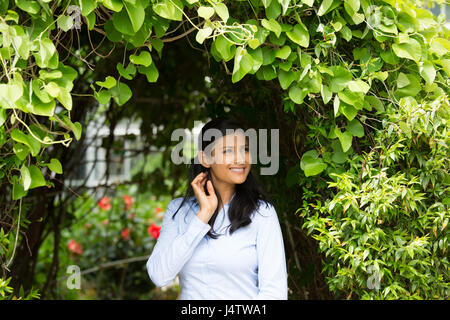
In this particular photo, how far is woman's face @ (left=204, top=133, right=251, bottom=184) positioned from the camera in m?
1.84

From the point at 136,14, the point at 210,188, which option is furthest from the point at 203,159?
the point at 136,14

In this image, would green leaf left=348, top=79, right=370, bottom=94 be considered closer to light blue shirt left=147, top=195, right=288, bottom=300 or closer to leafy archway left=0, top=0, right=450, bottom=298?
leafy archway left=0, top=0, right=450, bottom=298

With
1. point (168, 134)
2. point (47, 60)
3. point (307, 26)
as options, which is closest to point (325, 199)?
point (307, 26)

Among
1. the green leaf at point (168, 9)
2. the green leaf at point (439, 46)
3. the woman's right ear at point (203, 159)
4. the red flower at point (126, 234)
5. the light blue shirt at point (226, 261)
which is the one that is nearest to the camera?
the green leaf at point (168, 9)

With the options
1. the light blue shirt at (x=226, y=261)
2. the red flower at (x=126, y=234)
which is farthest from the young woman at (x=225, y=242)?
the red flower at (x=126, y=234)

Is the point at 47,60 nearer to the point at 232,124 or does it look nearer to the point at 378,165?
the point at 232,124

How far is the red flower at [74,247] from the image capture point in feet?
14.5

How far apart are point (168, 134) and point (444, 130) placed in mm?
2470

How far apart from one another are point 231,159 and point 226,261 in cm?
36

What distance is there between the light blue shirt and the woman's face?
153mm

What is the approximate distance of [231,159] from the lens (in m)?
1.85

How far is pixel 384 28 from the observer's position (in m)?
1.55

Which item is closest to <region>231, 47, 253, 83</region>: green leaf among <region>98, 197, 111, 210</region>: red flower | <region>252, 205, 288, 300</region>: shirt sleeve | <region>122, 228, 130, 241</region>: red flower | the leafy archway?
the leafy archway

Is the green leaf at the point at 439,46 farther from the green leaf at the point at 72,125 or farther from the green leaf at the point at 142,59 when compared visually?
the green leaf at the point at 72,125
